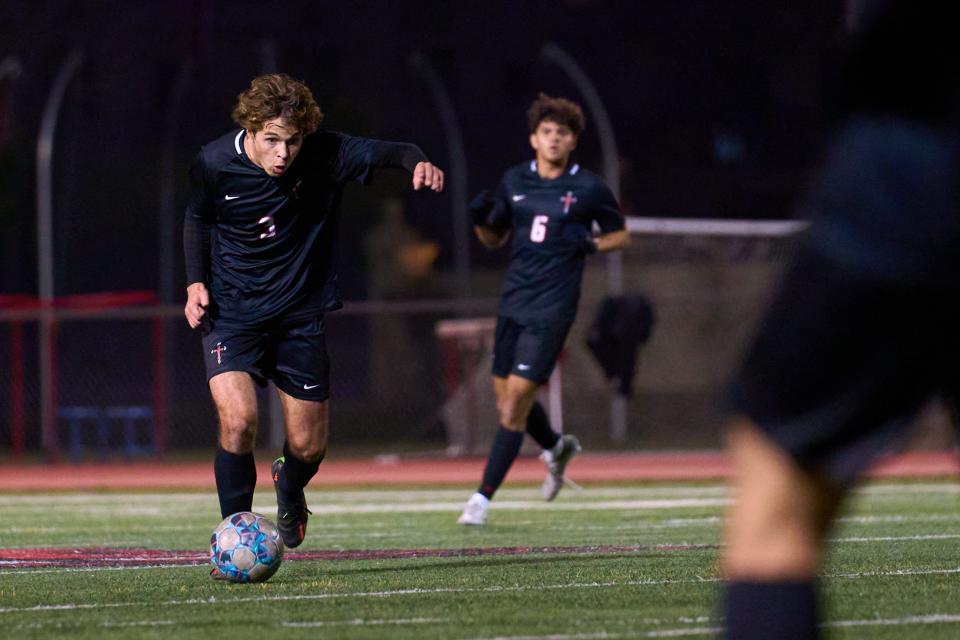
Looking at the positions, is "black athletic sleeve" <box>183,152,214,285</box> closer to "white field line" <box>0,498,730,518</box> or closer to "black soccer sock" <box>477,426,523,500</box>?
"black soccer sock" <box>477,426,523,500</box>

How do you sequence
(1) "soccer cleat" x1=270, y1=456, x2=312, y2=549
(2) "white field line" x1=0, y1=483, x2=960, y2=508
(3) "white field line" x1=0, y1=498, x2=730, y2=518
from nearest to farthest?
(1) "soccer cleat" x1=270, y1=456, x2=312, y2=549 → (3) "white field line" x1=0, y1=498, x2=730, y2=518 → (2) "white field line" x1=0, y1=483, x2=960, y2=508

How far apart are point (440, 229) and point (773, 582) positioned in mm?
26456

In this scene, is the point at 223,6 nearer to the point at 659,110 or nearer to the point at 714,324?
the point at 659,110

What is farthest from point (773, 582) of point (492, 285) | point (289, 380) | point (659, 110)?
point (659, 110)

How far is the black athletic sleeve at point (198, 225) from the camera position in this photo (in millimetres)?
6965

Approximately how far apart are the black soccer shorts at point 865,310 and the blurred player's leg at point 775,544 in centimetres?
4

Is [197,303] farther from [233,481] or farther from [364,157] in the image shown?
[364,157]

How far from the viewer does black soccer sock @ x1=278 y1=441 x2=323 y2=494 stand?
284 inches

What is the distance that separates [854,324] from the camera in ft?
8.25

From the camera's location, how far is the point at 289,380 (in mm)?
7105

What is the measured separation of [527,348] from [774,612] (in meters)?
7.55

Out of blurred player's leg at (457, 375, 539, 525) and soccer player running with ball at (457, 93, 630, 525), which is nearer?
blurred player's leg at (457, 375, 539, 525)

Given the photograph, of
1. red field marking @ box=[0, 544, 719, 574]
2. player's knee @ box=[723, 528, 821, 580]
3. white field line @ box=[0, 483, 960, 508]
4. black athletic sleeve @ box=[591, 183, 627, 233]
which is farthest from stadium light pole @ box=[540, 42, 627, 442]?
player's knee @ box=[723, 528, 821, 580]

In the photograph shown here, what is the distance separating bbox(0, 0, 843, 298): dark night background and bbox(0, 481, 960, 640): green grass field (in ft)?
56.6
